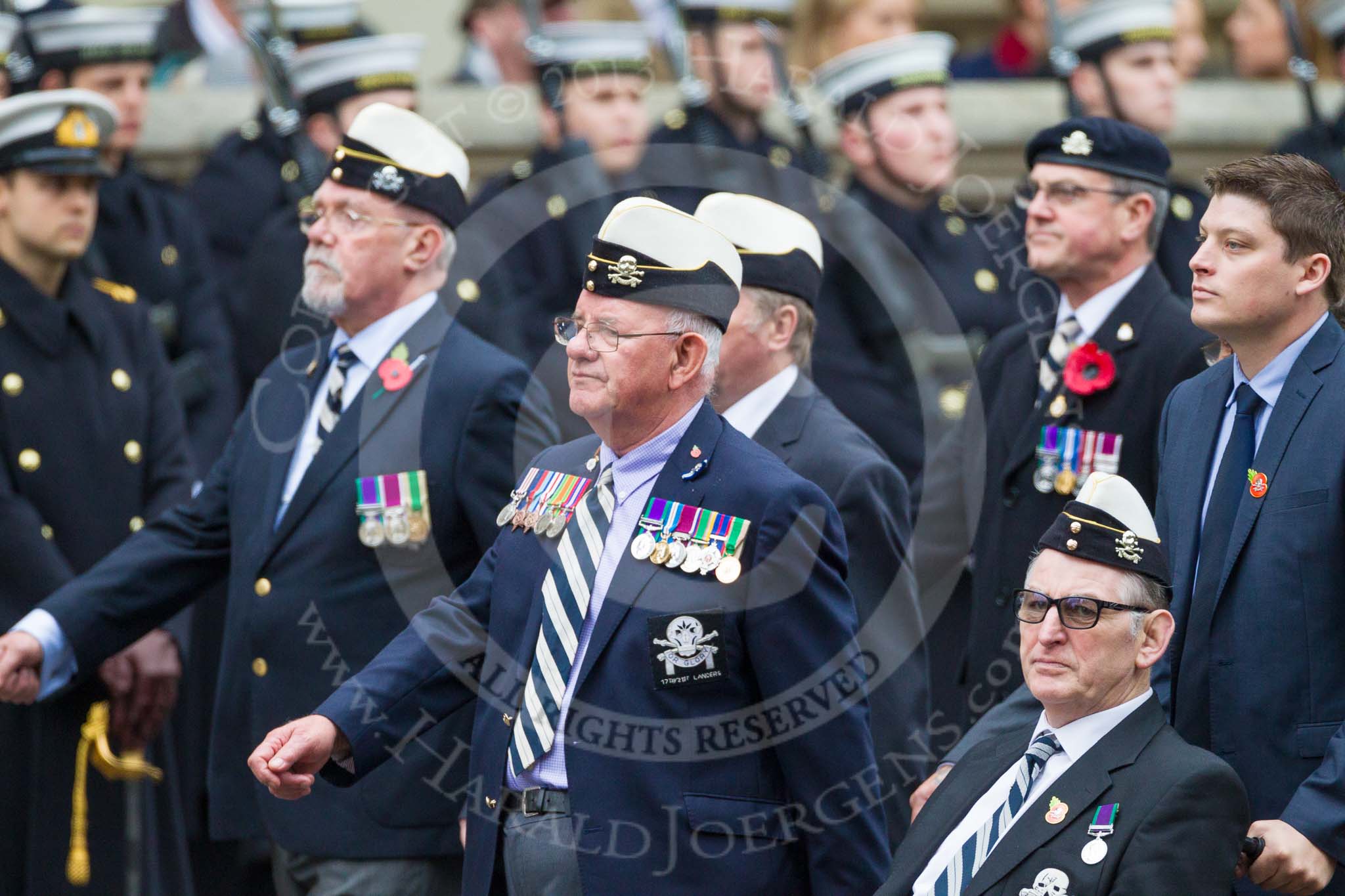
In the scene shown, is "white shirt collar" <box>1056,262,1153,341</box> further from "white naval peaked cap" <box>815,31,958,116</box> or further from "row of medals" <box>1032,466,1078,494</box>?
"white naval peaked cap" <box>815,31,958,116</box>

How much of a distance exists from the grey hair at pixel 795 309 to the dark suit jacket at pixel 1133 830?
5.52 feet

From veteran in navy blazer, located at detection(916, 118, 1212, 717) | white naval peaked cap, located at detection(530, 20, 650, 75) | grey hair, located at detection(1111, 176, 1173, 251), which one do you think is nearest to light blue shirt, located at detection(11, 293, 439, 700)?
veteran in navy blazer, located at detection(916, 118, 1212, 717)

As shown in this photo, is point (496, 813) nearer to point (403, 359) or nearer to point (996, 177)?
point (403, 359)

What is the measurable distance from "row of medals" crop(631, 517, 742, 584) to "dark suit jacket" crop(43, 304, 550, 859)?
0.96m

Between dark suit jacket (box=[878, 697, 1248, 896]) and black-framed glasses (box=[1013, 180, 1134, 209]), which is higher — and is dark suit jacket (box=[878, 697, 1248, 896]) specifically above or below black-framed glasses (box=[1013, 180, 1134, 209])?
below

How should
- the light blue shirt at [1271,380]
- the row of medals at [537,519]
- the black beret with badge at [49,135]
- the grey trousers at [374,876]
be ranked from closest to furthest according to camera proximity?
the row of medals at [537,519]
the light blue shirt at [1271,380]
the grey trousers at [374,876]
the black beret with badge at [49,135]

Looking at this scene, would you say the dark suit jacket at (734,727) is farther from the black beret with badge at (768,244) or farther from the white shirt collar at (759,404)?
the black beret with badge at (768,244)

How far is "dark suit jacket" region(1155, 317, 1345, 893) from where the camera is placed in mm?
4488

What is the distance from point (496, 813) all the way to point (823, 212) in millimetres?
4721

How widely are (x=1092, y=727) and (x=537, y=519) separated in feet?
4.08

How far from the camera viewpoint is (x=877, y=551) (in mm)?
5453

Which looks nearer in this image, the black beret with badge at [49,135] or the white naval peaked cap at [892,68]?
the black beret with badge at [49,135]

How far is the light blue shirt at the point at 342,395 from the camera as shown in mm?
5562

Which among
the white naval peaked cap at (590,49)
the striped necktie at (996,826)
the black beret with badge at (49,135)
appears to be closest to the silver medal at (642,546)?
the striped necktie at (996,826)
